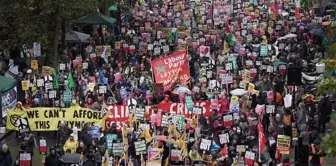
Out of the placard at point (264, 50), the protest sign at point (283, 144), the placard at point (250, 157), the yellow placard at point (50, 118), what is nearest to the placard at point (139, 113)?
the yellow placard at point (50, 118)

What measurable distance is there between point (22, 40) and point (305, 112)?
13551 millimetres

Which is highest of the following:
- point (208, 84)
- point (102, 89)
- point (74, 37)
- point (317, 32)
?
point (102, 89)

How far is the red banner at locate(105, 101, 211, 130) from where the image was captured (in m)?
23.2

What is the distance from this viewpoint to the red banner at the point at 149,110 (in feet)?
76.0

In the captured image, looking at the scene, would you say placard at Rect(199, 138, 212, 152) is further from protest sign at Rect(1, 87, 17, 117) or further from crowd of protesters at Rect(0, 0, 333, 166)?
protest sign at Rect(1, 87, 17, 117)

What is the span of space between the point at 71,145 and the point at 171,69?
363 inches

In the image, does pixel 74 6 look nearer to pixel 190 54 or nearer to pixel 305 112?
pixel 190 54

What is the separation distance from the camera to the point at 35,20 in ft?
112

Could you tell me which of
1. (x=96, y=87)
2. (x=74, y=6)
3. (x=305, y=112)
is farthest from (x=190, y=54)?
(x=305, y=112)

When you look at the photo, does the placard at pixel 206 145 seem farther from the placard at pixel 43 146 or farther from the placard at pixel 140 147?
the placard at pixel 43 146

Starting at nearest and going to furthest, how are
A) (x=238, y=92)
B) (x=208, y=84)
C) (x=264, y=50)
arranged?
(x=238, y=92) < (x=208, y=84) < (x=264, y=50)

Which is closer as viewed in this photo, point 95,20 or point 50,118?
point 50,118

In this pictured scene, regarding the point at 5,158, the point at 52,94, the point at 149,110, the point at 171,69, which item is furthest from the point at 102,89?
the point at 5,158

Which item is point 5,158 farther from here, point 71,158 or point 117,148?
point 117,148
